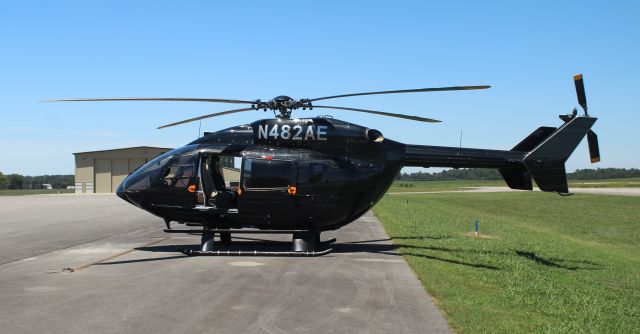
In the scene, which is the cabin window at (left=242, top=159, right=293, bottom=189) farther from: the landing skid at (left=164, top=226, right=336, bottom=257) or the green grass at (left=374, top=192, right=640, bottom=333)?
the green grass at (left=374, top=192, right=640, bottom=333)

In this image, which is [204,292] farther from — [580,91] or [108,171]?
→ [108,171]

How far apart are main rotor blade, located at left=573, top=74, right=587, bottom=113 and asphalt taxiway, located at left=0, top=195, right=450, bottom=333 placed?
627 cm

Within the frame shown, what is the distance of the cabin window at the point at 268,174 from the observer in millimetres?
13766

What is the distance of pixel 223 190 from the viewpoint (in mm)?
14961

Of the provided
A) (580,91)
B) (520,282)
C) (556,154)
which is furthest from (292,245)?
(580,91)

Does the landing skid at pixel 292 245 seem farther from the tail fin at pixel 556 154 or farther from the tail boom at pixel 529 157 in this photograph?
the tail fin at pixel 556 154

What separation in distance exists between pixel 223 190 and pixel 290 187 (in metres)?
2.34

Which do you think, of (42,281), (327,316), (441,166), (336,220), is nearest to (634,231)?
(441,166)

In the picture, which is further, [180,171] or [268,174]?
[180,171]

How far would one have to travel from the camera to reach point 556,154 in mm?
13758

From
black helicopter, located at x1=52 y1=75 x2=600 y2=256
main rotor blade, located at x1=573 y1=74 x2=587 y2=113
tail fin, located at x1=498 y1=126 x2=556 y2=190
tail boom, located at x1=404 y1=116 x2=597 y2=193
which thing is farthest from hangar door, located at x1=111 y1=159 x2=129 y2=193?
main rotor blade, located at x1=573 y1=74 x2=587 y2=113

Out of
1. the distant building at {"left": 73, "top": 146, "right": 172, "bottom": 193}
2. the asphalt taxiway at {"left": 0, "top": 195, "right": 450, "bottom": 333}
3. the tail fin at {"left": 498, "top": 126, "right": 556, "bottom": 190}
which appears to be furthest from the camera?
the distant building at {"left": 73, "top": 146, "right": 172, "bottom": 193}

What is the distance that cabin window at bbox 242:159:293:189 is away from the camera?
13766 mm

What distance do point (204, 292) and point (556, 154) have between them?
9.75 meters
